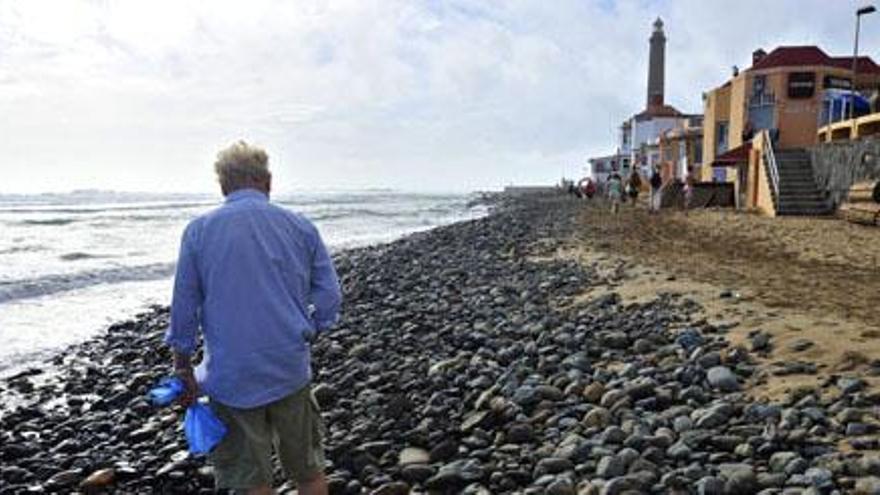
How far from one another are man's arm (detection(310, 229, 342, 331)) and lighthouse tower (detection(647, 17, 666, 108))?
73319 mm

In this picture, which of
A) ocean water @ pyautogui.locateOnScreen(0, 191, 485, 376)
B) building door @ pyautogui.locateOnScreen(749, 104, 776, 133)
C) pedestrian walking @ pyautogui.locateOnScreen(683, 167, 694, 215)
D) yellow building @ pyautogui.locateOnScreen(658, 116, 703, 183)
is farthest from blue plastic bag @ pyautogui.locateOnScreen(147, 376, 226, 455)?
yellow building @ pyautogui.locateOnScreen(658, 116, 703, 183)

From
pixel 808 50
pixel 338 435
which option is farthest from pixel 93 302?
pixel 808 50

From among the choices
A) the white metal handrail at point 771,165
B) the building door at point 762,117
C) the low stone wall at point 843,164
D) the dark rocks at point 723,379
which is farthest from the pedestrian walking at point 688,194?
the dark rocks at point 723,379

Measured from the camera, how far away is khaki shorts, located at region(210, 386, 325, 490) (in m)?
3.41

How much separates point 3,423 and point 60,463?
1588 mm

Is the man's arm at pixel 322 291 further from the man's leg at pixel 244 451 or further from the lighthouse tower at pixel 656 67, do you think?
the lighthouse tower at pixel 656 67

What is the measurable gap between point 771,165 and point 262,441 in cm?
2331

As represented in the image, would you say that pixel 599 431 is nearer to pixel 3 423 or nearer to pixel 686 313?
pixel 686 313

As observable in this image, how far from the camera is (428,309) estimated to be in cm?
1069

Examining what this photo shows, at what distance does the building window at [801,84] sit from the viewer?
108 feet

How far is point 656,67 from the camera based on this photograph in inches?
2940

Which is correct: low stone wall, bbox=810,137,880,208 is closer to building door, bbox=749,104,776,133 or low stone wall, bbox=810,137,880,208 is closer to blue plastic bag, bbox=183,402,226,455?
building door, bbox=749,104,776,133

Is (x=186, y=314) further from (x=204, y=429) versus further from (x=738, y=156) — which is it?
(x=738, y=156)

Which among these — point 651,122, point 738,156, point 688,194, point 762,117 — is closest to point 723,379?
point 738,156
